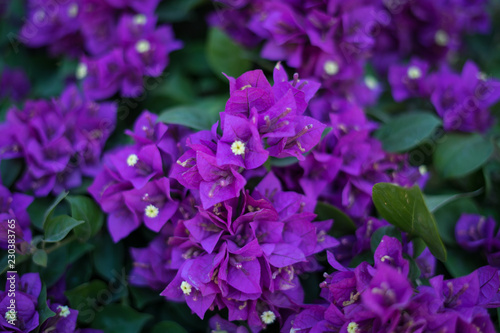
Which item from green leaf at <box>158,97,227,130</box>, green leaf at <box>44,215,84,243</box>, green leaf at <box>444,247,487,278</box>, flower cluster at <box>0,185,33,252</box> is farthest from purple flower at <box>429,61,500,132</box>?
flower cluster at <box>0,185,33,252</box>

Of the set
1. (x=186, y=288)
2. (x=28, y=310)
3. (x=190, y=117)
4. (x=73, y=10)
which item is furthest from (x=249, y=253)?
(x=73, y=10)

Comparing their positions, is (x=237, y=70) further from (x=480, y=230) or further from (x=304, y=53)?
(x=480, y=230)

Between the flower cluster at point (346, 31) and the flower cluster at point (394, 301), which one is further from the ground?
the flower cluster at point (346, 31)

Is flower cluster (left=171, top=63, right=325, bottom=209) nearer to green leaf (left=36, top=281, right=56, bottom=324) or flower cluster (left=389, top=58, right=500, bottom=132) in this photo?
green leaf (left=36, top=281, right=56, bottom=324)

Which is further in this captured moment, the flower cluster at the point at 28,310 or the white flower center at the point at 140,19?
the white flower center at the point at 140,19

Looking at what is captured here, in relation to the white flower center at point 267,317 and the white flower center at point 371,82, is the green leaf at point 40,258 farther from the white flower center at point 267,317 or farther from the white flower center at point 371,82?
the white flower center at point 371,82

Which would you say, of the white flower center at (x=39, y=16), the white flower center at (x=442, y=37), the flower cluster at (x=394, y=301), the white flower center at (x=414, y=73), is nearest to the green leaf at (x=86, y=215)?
the flower cluster at (x=394, y=301)

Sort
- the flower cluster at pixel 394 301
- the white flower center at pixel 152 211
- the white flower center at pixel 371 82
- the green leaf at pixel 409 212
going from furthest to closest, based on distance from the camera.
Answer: the white flower center at pixel 371 82, the white flower center at pixel 152 211, the green leaf at pixel 409 212, the flower cluster at pixel 394 301
